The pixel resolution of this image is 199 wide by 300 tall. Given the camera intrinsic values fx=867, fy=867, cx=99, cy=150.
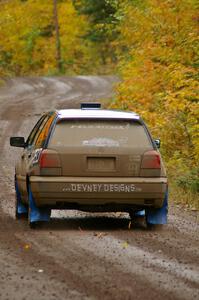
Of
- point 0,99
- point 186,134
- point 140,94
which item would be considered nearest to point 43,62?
point 0,99

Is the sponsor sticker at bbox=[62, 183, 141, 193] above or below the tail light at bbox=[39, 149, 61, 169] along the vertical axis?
below

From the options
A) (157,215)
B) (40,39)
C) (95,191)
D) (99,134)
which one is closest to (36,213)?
(95,191)

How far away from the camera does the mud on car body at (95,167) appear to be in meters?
11.2

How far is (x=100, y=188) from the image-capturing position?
11219 millimetres

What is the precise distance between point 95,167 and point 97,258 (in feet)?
8.19

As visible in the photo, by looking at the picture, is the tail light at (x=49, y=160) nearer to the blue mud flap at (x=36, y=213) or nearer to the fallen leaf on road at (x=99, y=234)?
the blue mud flap at (x=36, y=213)

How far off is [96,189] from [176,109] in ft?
27.0

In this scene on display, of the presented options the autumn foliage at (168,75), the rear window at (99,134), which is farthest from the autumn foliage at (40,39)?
the rear window at (99,134)

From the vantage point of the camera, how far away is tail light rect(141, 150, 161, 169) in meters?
11.4

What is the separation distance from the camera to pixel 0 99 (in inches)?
1613

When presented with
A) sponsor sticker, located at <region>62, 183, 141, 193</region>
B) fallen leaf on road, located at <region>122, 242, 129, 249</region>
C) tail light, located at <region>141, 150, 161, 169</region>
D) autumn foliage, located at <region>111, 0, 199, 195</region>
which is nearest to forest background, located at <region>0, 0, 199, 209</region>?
autumn foliage, located at <region>111, 0, 199, 195</region>

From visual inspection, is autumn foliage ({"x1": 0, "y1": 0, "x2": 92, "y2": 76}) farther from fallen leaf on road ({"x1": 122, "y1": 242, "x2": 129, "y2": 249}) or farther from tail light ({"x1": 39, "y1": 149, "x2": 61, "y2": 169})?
fallen leaf on road ({"x1": 122, "y1": 242, "x2": 129, "y2": 249})

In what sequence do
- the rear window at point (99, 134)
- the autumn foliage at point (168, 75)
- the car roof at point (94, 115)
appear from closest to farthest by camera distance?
the rear window at point (99, 134), the car roof at point (94, 115), the autumn foliage at point (168, 75)

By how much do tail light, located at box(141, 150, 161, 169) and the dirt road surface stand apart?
0.88m
